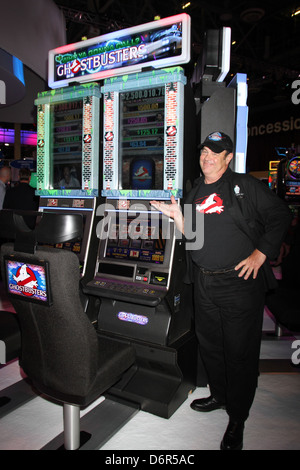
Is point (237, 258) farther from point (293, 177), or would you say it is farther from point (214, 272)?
point (293, 177)

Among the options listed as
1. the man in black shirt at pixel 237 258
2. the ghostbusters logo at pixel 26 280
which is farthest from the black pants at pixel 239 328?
the ghostbusters logo at pixel 26 280

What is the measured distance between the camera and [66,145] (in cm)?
298

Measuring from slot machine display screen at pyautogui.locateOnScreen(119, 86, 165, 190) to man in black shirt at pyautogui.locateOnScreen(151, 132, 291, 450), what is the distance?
0.53 m

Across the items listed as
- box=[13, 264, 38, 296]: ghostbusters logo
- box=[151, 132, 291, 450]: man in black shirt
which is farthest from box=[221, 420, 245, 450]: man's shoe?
box=[13, 264, 38, 296]: ghostbusters logo

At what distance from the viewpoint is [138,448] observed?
1998 mm

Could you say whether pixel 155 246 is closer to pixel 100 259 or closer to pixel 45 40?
pixel 100 259

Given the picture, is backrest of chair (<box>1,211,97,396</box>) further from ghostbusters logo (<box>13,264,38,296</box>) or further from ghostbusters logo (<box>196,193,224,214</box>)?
ghostbusters logo (<box>196,193,224,214</box>)

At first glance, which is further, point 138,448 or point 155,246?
point 155,246

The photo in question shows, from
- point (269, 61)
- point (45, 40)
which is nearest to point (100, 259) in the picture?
point (45, 40)

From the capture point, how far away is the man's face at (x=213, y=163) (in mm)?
2076

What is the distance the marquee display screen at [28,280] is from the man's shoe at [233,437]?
1.32 m

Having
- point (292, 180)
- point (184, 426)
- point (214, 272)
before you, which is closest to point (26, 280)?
point (214, 272)

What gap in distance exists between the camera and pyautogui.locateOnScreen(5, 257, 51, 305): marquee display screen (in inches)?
58.6
